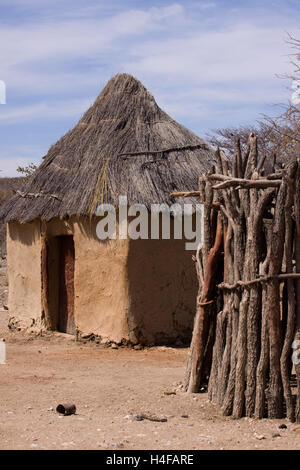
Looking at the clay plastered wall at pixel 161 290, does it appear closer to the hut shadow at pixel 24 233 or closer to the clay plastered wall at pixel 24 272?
the clay plastered wall at pixel 24 272

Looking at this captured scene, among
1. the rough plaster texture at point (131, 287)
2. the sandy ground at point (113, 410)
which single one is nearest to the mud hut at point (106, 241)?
the rough plaster texture at point (131, 287)

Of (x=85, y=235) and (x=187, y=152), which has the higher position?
(x=187, y=152)

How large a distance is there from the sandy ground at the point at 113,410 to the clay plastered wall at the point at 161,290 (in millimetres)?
761

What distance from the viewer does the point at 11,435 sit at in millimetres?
5219

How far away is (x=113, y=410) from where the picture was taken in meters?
6.03

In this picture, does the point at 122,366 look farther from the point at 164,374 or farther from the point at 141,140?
the point at 141,140

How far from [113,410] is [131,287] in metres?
3.86

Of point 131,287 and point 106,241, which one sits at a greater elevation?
point 106,241

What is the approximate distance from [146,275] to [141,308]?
1.57 ft

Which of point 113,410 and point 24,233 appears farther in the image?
point 24,233

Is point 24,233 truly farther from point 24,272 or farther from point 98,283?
point 98,283

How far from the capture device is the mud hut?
9.93 metres

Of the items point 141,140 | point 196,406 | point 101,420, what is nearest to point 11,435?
point 101,420

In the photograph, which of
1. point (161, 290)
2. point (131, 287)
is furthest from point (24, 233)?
point (161, 290)
